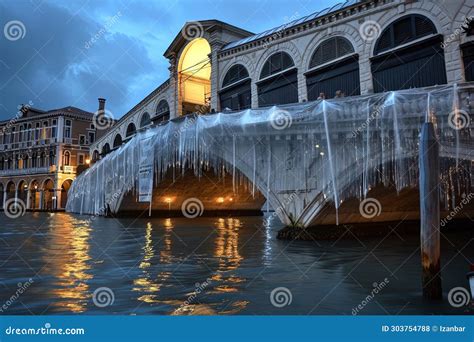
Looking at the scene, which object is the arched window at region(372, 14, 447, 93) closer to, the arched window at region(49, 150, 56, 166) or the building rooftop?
the building rooftop

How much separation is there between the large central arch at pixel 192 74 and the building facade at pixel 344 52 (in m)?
0.82

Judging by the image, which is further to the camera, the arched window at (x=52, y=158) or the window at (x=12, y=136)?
the window at (x=12, y=136)

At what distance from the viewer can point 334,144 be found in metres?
12.5

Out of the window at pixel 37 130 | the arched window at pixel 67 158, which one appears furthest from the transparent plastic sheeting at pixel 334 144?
the window at pixel 37 130

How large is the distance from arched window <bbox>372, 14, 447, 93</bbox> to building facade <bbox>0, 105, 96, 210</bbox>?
4232 centimetres

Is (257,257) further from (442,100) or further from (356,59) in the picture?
(356,59)

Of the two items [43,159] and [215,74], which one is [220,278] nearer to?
[215,74]

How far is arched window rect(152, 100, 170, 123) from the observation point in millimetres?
28250

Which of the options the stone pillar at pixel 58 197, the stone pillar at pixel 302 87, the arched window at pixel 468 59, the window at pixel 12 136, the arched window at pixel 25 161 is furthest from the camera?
the window at pixel 12 136

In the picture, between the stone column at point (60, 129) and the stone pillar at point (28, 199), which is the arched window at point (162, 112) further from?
the stone pillar at point (28, 199)

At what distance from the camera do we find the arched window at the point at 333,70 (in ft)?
54.9

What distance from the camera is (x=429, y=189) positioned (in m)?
6.28

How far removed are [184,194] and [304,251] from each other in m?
16.8
